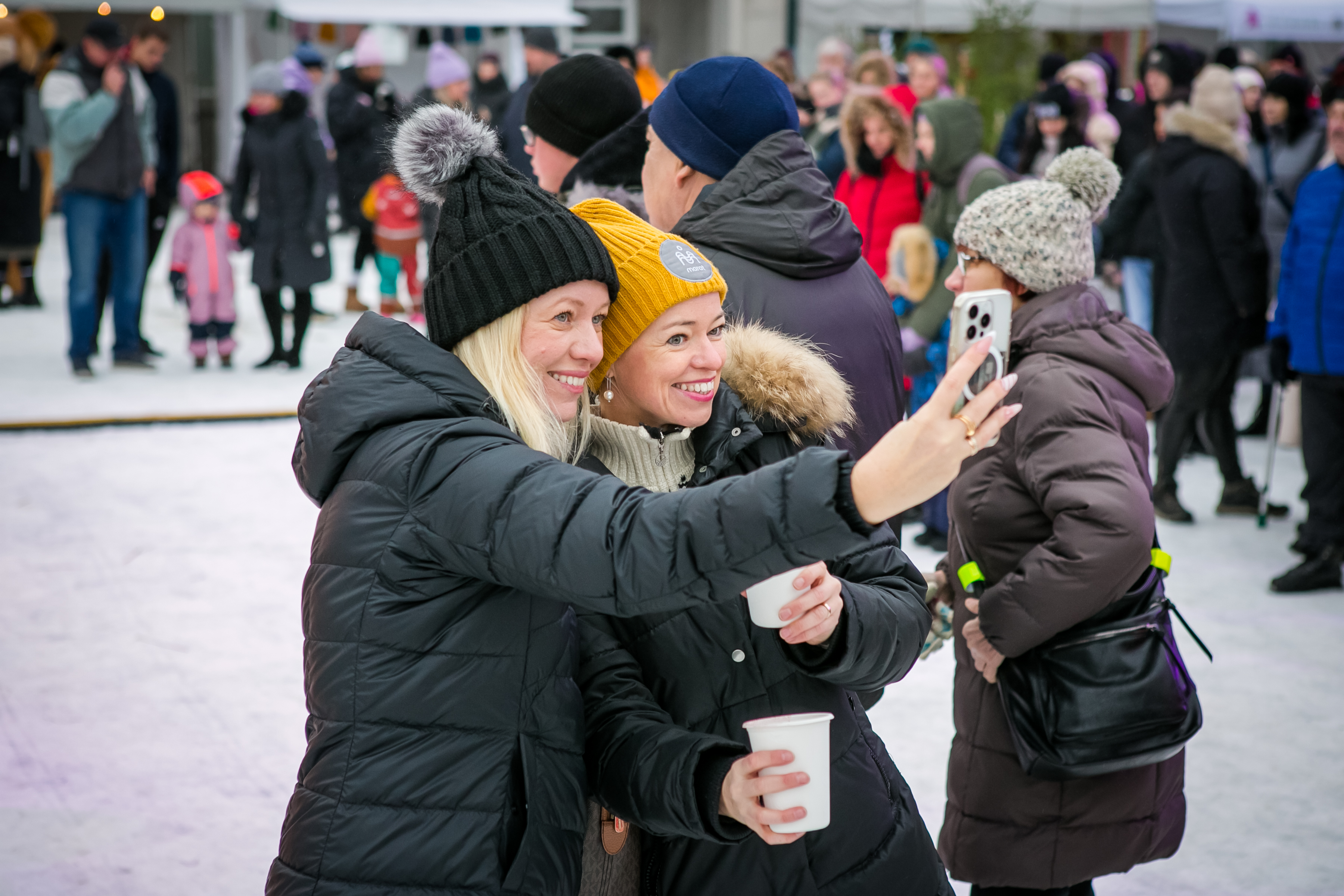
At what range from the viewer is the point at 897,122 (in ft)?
19.2

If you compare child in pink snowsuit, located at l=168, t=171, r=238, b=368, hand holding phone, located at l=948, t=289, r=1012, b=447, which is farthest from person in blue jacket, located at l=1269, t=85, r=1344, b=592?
child in pink snowsuit, located at l=168, t=171, r=238, b=368

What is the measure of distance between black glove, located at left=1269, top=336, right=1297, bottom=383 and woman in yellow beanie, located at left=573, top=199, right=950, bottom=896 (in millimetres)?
4433

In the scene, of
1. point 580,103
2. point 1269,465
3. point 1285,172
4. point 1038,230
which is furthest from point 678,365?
point 1285,172

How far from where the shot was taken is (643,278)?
1.82 metres

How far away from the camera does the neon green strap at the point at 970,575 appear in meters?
2.60

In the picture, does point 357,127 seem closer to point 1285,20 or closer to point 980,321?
point 1285,20

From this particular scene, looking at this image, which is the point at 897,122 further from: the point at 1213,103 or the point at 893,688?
the point at 893,688

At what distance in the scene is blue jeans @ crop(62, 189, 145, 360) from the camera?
328 inches

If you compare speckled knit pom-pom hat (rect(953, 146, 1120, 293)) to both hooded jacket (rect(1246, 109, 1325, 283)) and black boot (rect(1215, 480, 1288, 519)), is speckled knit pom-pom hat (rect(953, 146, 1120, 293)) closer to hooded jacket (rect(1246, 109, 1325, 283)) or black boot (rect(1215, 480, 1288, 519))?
black boot (rect(1215, 480, 1288, 519))

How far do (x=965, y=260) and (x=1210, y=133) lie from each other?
410cm

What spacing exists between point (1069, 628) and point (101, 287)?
8222 mm

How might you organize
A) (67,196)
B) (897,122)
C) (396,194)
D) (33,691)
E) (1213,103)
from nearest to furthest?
(33,691)
(897,122)
(1213,103)
(67,196)
(396,194)

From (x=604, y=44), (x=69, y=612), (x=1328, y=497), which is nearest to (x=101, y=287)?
(x=69, y=612)

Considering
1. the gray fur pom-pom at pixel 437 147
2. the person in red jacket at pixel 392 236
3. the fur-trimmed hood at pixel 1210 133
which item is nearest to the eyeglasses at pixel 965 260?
the gray fur pom-pom at pixel 437 147
